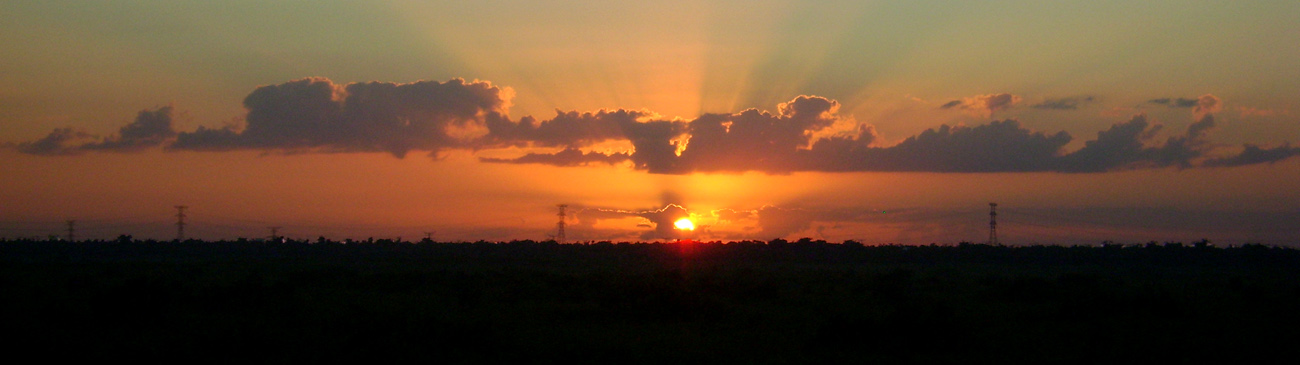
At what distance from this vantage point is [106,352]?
20.4m

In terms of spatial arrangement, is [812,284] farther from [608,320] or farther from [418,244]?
[418,244]

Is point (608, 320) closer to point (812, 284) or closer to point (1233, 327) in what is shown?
point (1233, 327)

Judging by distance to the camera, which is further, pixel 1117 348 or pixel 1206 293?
pixel 1206 293

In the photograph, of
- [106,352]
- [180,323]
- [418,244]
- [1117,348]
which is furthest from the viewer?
[418,244]

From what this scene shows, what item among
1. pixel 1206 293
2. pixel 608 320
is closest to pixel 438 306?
pixel 608 320

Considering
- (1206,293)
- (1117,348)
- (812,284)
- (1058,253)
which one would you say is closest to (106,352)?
(1117,348)

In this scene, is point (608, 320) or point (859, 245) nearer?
point (608, 320)

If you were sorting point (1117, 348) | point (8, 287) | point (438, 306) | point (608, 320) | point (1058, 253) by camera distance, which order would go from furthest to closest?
point (1058, 253), point (8, 287), point (438, 306), point (608, 320), point (1117, 348)

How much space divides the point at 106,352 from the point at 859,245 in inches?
4483

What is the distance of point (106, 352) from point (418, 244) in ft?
413

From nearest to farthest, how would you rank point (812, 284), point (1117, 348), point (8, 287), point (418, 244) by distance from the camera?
point (1117, 348) → point (8, 287) → point (812, 284) → point (418, 244)

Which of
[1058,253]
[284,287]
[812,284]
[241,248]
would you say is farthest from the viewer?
[241,248]

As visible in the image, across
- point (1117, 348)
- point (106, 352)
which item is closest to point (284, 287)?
point (106, 352)

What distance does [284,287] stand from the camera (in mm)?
37250
